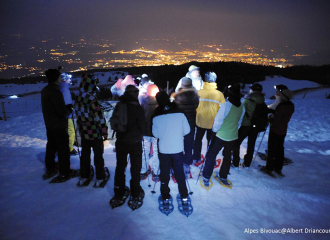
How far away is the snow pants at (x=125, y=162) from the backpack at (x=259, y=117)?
299 cm

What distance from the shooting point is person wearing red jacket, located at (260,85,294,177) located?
161 inches

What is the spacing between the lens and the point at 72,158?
5.07 m

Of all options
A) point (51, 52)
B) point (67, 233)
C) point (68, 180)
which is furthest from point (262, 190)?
point (51, 52)

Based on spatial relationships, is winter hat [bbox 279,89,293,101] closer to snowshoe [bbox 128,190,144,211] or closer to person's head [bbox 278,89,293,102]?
person's head [bbox 278,89,293,102]

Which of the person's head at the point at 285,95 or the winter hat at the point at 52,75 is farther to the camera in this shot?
the person's head at the point at 285,95

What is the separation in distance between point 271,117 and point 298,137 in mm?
4032

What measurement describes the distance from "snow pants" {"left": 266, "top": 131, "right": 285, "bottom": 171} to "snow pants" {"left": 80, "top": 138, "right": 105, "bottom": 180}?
Result: 4.17 metres

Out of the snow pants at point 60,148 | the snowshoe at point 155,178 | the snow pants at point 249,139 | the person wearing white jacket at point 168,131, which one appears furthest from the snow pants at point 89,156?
the snow pants at point 249,139

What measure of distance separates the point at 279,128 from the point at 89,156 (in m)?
4.49

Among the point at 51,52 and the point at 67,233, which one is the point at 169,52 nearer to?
the point at 51,52

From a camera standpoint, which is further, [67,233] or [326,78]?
[326,78]

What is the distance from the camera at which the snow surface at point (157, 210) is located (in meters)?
2.77

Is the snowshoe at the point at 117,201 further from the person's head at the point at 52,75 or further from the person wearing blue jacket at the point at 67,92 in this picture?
the person's head at the point at 52,75

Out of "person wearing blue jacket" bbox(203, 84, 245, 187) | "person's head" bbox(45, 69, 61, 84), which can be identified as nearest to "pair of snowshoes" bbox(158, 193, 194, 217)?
"person wearing blue jacket" bbox(203, 84, 245, 187)
